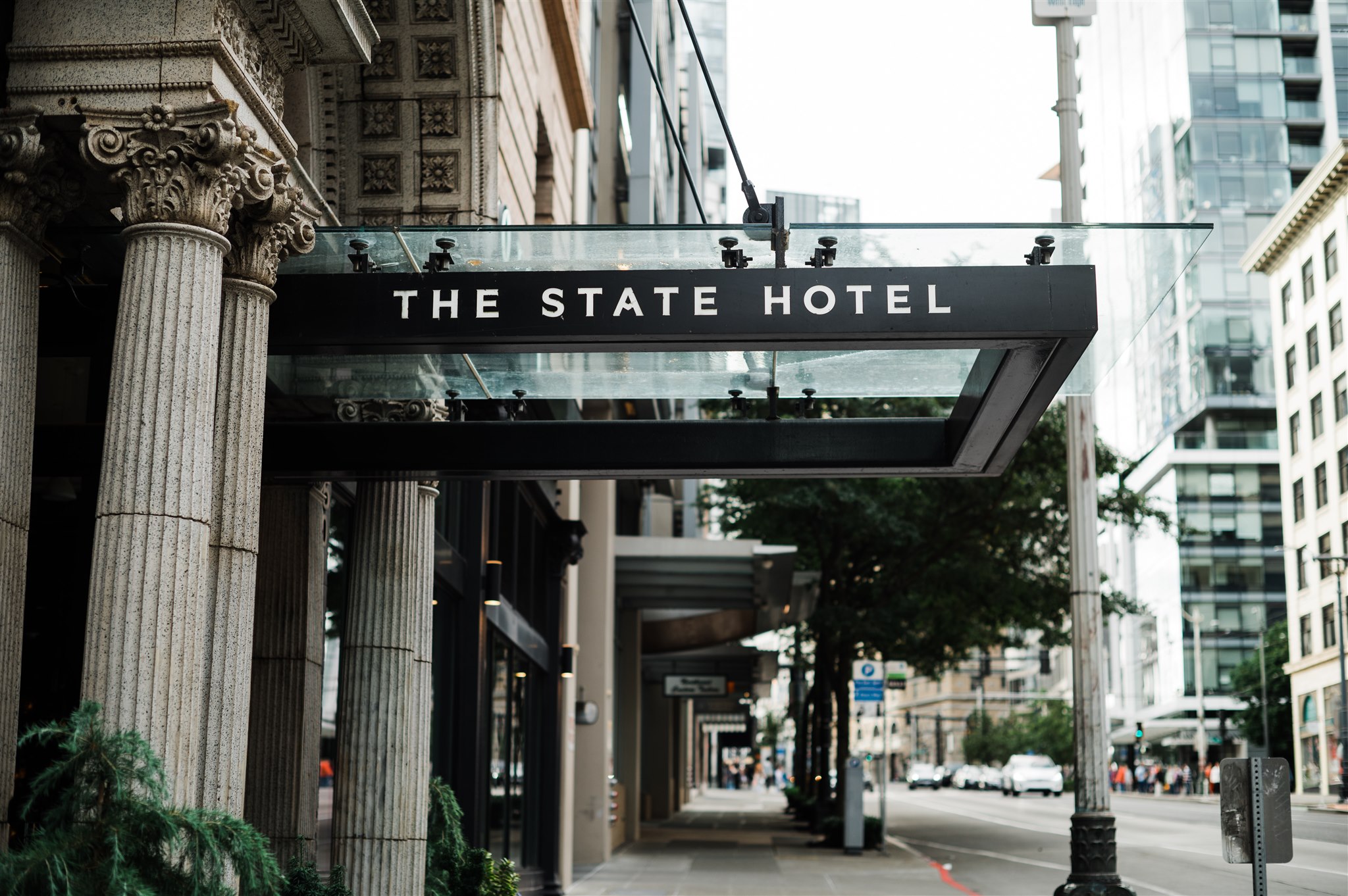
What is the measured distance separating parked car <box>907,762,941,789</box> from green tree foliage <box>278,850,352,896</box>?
94149 millimetres

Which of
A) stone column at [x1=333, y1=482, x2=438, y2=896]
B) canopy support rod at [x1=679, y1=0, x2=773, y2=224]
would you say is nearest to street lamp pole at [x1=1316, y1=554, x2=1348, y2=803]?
stone column at [x1=333, y1=482, x2=438, y2=896]

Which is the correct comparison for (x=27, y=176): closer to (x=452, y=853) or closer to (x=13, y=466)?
(x=13, y=466)

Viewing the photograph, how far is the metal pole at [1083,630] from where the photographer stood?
Result: 1509 cm

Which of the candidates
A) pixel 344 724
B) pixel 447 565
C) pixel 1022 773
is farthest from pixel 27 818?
pixel 1022 773

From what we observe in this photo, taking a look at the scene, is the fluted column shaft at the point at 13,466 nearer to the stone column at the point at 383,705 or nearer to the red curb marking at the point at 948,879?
the stone column at the point at 383,705

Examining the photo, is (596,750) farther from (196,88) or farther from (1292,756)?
(1292,756)

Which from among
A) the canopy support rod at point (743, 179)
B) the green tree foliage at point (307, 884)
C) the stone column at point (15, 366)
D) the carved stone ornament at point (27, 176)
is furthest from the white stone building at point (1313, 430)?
the stone column at point (15, 366)

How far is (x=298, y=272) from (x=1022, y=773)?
2644 inches

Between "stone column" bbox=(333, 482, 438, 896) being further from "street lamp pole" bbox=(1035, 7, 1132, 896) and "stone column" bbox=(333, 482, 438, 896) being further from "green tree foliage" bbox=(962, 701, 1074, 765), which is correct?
"green tree foliage" bbox=(962, 701, 1074, 765)

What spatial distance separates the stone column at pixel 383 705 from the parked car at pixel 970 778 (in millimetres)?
88094

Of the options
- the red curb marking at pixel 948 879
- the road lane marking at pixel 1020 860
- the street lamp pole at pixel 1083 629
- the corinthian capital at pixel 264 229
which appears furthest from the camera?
the road lane marking at pixel 1020 860

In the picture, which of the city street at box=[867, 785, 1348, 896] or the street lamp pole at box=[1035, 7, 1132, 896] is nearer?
the street lamp pole at box=[1035, 7, 1132, 896]

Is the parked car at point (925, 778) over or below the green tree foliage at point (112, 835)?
below

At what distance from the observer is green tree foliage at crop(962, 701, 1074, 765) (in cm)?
11819
